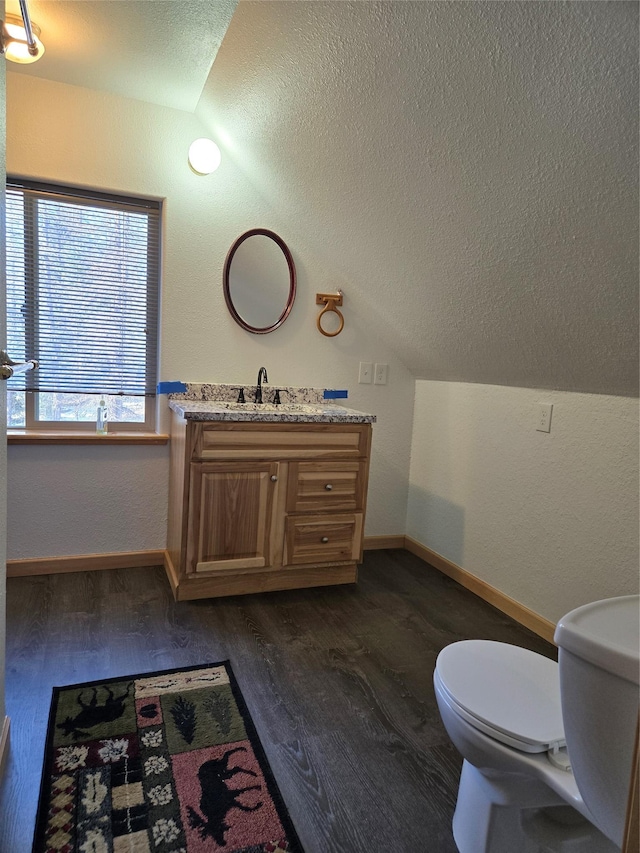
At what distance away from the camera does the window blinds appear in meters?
2.45

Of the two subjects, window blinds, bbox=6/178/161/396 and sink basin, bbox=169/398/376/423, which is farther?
window blinds, bbox=6/178/161/396

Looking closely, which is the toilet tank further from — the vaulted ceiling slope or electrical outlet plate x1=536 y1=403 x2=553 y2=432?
electrical outlet plate x1=536 y1=403 x2=553 y2=432

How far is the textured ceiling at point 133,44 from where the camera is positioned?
1.79m

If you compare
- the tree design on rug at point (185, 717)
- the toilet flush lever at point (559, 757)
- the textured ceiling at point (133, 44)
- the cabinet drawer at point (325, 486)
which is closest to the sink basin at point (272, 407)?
the cabinet drawer at point (325, 486)

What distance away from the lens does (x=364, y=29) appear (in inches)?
57.1

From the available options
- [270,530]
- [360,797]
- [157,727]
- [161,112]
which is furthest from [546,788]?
[161,112]

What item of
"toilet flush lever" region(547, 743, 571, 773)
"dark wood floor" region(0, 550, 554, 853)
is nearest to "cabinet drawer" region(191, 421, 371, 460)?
"dark wood floor" region(0, 550, 554, 853)

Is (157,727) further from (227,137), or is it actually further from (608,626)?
Result: (227,137)

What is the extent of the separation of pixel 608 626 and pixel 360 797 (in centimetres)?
90

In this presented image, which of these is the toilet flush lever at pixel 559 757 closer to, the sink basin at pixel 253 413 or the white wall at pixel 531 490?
the white wall at pixel 531 490

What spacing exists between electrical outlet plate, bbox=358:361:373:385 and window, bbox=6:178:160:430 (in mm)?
1137

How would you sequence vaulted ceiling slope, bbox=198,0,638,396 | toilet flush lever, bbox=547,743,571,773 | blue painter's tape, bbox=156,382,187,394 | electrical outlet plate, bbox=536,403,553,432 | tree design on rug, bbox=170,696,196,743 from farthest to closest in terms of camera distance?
1. blue painter's tape, bbox=156,382,187,394
2. electrical outlet plate, bbox=536,403,553,432
3. tree design on rug, bbox=170,696,196,743
4. vaulted ceiling slope, bbox=198,0,638,396
5. toilet flush lever, bbox=547,743,571,773

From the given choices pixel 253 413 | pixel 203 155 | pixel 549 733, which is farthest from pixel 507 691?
pixel 203 155

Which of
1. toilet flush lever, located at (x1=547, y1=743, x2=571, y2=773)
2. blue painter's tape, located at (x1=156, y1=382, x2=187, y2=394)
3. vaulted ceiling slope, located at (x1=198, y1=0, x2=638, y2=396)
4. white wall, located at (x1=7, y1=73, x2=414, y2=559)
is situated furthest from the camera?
blue painter's tape, located at (x1=156, y1=382, x2=187, y2=394)
